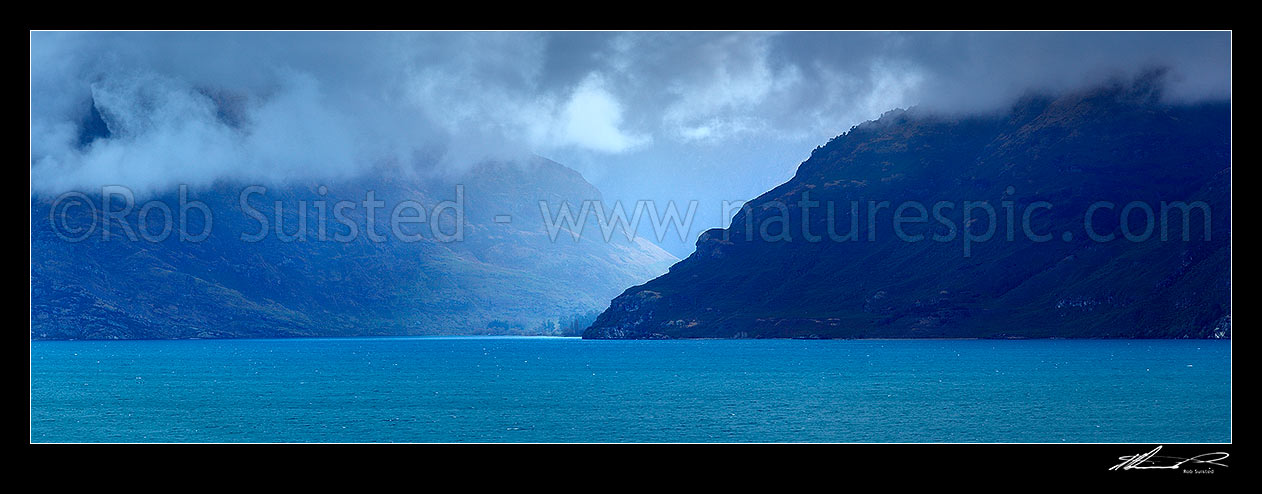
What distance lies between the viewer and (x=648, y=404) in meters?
88.0

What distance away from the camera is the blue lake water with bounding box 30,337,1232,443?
223 feet
